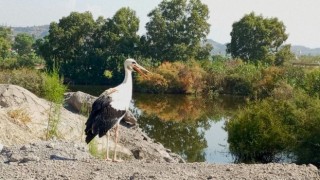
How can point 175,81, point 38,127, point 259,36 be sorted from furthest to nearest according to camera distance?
1. point 259,36
2. point 175,81
3. point 38,127

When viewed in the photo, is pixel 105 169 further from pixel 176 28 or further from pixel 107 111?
pixel 176 28

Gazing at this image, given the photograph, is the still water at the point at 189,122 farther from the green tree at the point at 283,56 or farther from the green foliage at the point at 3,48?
the green foliage at the point at 3,48

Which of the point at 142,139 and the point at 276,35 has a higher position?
the point at 276,35

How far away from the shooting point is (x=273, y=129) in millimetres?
16578

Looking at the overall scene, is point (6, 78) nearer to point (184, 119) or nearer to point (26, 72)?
point (26, 72)

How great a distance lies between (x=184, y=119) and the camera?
30.8 metres

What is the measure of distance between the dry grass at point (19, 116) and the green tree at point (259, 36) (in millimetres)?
43344

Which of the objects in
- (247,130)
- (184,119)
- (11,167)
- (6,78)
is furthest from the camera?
(6,78)

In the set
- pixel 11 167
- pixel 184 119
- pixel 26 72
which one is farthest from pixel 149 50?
pixel 11 167

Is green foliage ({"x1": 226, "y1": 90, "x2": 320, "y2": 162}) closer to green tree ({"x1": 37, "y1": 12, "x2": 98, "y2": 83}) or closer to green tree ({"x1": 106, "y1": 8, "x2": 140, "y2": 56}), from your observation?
green tree ({"x1": 106, "y1": 8, "x2": 140, "y2": 56})

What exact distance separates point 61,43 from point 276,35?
24.9 m

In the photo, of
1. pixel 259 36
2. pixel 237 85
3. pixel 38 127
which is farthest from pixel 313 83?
pixel 259 36

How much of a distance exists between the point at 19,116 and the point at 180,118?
17488mm

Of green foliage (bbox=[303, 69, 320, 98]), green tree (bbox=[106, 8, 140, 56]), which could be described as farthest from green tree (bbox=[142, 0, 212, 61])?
green foliage (bbox=[303, 69, 320, 98])
